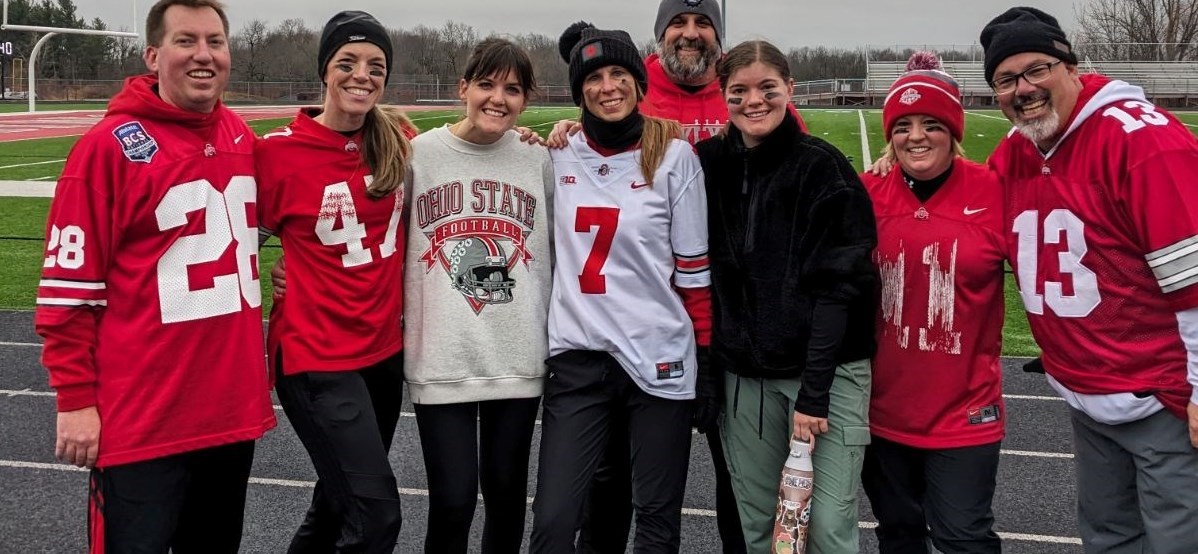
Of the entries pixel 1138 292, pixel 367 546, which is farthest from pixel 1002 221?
pixel 367 546

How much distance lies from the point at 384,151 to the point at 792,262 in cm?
133

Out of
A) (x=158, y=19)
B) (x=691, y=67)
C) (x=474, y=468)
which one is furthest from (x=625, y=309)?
(x=158, y=19)

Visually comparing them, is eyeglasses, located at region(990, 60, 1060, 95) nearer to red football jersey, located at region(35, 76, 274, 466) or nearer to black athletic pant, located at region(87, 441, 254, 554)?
red football jersey, located at region(35, 76, 274, 466)

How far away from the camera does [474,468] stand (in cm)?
297

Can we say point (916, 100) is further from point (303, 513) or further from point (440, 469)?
point (303, 513)

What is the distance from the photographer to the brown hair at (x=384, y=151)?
2.88 meters

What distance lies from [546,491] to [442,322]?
63 cm

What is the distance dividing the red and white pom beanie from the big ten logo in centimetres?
125

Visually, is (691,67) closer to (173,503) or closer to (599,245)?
(599,245)

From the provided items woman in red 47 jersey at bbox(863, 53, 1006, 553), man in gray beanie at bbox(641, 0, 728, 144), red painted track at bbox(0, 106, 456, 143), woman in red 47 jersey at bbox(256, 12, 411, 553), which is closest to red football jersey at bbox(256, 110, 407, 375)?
woman in red 47 jersey at bbox(256, 12, 411, 553)

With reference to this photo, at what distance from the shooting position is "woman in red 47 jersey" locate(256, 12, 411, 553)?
2.84 metres

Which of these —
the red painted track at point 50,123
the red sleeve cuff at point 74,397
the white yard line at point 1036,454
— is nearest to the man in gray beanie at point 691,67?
the red sleeve cuff at point 74,397

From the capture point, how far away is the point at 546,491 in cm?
287

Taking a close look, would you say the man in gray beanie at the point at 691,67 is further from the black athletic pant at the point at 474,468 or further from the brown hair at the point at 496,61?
the black athletic pant at the point at 474,468
